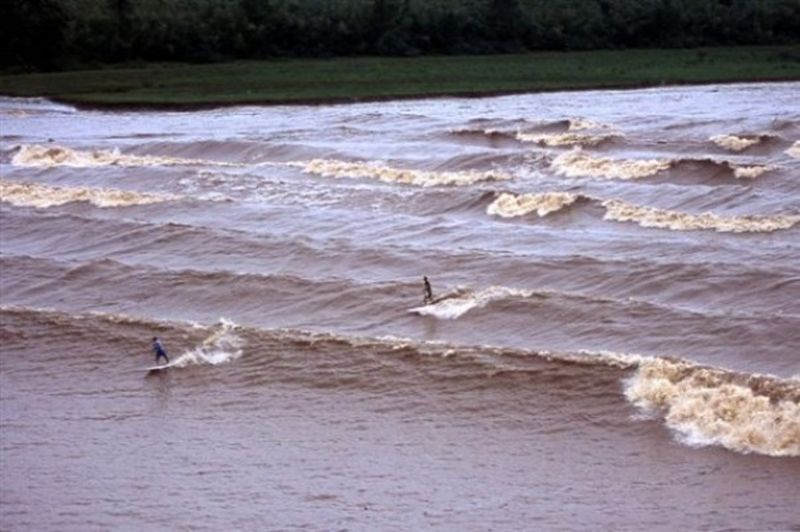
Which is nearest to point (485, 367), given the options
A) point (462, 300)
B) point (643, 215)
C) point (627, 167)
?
point (462, 300)

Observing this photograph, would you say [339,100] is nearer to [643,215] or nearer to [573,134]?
[573,134]

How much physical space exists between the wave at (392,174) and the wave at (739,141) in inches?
272

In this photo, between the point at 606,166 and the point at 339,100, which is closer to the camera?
the point at 606,166

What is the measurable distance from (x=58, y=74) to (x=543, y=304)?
2206 inches

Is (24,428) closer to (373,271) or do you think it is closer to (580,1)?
(373,271)

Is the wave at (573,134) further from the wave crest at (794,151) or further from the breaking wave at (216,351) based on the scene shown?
the breaking wave at (216,351)

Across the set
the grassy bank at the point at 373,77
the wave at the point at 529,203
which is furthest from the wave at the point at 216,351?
the grassy bank at the point at 373,77

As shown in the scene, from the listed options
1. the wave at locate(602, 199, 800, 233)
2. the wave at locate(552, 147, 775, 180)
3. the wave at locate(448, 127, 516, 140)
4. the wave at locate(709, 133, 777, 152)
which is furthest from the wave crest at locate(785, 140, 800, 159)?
the wave at locate(448, 127, 516, 140)

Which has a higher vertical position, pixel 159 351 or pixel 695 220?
pixel 695 220

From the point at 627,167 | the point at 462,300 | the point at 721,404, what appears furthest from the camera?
the point at 627,167

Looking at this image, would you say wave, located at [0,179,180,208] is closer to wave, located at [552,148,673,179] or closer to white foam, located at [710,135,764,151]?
wave, located at [552,148,673,179]

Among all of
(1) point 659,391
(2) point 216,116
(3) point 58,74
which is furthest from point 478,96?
(1) point 659,391

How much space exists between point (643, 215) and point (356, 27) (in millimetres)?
54802

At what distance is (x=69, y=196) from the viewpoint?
3522 centimetres
